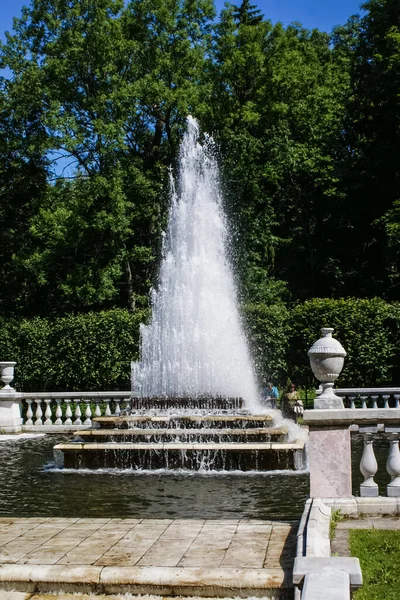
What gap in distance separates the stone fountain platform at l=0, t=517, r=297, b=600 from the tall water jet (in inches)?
381

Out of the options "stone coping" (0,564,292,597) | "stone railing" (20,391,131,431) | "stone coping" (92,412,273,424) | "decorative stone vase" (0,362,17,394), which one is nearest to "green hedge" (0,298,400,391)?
"stone railing" (20,391,131,431)

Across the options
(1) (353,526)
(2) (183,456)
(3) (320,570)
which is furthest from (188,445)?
(3) (320,570)

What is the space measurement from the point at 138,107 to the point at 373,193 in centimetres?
1128


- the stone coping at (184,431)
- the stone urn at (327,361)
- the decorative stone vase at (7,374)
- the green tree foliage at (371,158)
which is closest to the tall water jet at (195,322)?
the decorative stone vase at (7,374)

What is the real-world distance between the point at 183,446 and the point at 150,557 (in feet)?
21.9

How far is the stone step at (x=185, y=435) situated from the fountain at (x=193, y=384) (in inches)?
0.7

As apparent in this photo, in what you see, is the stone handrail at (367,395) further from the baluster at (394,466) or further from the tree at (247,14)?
the tree at (247,14)

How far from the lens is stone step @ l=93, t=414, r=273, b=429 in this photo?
1372 centimetres

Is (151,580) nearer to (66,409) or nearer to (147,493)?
(147,493)

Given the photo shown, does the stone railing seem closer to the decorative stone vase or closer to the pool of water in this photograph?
the decorative stone vase

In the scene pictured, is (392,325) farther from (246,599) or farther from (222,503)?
(246,599)

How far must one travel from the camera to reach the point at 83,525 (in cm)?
752

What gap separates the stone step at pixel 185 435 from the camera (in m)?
12.9

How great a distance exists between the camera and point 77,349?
81.3 ft
